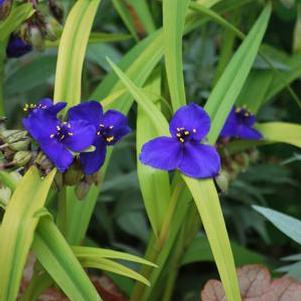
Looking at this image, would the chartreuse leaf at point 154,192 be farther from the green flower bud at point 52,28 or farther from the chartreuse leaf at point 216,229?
the green flower bud at point 52,28

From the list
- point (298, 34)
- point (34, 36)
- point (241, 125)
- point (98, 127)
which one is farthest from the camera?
point (298, 34)

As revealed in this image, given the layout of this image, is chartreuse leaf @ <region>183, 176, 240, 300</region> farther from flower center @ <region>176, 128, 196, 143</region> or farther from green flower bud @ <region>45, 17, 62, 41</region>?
green flower bud @ <region>45, 17, 62, 41</region>

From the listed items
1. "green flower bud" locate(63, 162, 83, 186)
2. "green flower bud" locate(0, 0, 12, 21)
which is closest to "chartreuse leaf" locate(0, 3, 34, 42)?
"green flower bud" locate(0, 0, 12, 21)

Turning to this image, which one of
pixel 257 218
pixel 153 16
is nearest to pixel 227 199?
pixel 257 218

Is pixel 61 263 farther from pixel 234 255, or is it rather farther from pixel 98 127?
pixel 234 255

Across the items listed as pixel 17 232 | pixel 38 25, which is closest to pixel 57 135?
pixel 17 232

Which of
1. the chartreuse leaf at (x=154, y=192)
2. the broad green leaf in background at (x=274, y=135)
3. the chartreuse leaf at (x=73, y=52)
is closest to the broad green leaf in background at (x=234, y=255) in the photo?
the broad green leaf in background at (x=274, y=135)
